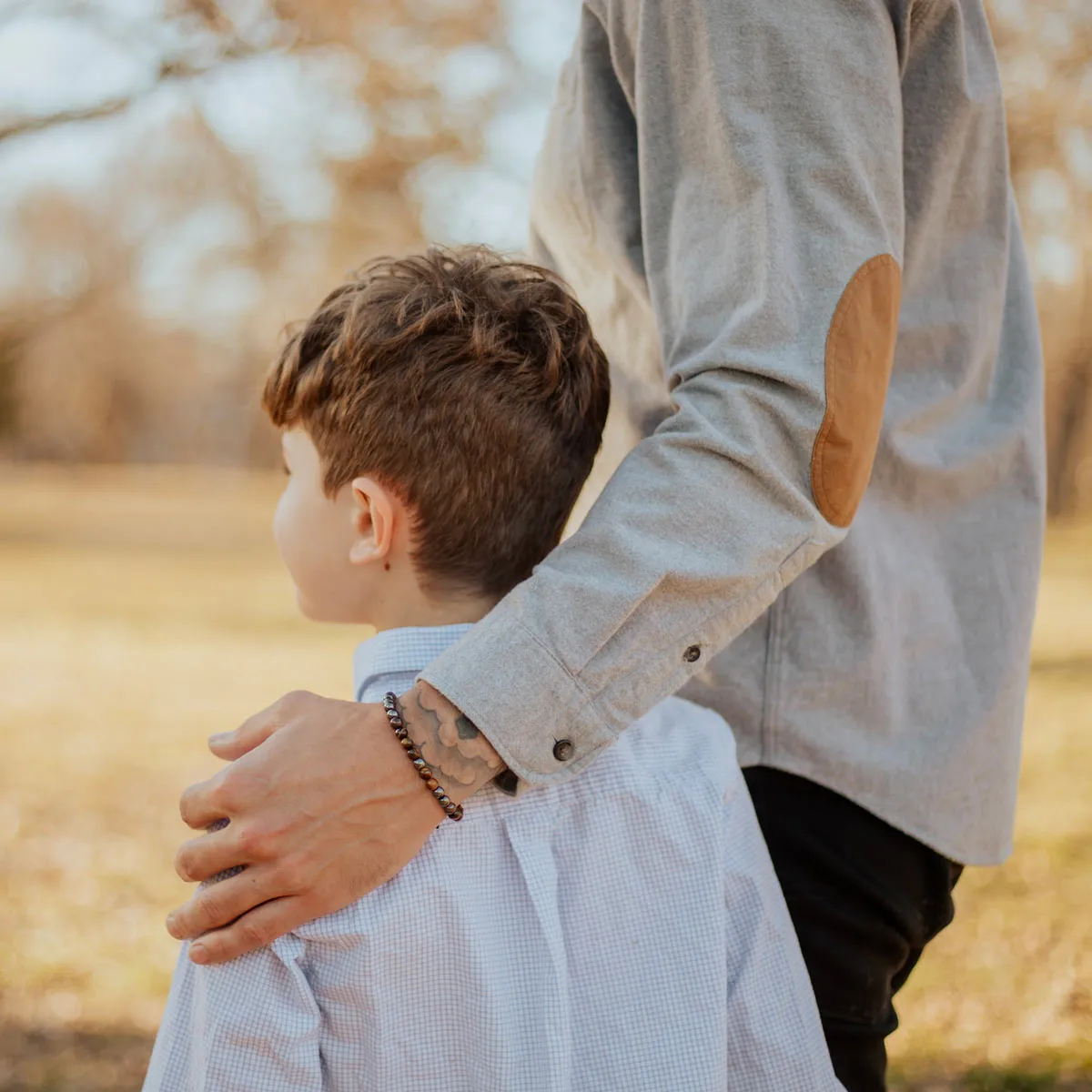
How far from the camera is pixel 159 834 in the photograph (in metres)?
5.00

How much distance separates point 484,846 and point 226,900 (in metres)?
0.28

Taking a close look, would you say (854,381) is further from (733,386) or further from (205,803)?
(205,803)

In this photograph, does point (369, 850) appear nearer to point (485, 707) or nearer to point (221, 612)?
point (485, 707)

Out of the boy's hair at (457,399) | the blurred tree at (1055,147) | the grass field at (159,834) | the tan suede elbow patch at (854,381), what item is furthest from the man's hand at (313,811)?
the blurred tree at (1055,147)

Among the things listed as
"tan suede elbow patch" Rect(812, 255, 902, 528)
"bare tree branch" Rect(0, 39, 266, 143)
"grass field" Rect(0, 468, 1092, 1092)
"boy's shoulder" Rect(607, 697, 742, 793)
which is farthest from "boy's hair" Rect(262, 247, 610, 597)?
"grass field" Rect(0, 468, 1092, 1092)

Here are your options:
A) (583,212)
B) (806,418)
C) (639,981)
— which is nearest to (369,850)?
(639,981)

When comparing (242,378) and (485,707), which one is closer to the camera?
(485,707)

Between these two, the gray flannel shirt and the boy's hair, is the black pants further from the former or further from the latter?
the boy's hair

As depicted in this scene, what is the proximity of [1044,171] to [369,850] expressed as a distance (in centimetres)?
1178

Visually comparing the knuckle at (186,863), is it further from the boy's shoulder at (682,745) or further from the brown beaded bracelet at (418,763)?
the boy's shoulder at (682,745)

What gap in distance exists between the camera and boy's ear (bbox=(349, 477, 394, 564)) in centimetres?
136

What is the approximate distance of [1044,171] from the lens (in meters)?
11.1

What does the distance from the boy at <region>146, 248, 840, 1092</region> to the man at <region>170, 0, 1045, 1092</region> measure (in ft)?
0.29

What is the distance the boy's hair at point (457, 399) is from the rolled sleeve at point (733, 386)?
21cm
